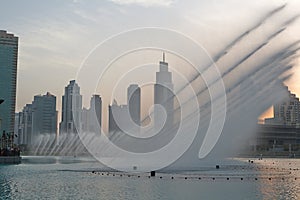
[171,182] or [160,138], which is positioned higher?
[160,138]

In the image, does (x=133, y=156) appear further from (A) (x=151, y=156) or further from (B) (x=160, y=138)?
(B) (x=160, y=138)

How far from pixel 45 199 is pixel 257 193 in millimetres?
21659

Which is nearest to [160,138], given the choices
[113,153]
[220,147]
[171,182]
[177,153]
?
[177,153]

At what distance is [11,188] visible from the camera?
48594 millimetres

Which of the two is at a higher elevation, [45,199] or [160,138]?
[160,138]

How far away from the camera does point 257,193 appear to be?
148 ft

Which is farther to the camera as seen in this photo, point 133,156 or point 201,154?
point 133,156

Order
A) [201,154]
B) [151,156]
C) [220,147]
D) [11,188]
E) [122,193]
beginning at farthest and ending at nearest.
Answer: [151,156]
[220,147]
[201,154]
[11,188]
[122,193]

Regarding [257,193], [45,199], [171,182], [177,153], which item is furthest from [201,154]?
[45,199]

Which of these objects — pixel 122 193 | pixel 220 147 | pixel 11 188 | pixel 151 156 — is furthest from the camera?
pixel 151 156

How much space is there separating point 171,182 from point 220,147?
59.7m

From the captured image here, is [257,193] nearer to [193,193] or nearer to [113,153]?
[193,193]

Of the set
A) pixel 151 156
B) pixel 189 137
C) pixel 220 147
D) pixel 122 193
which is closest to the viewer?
pixel 122 193

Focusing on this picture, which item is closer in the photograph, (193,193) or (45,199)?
(45,199)
